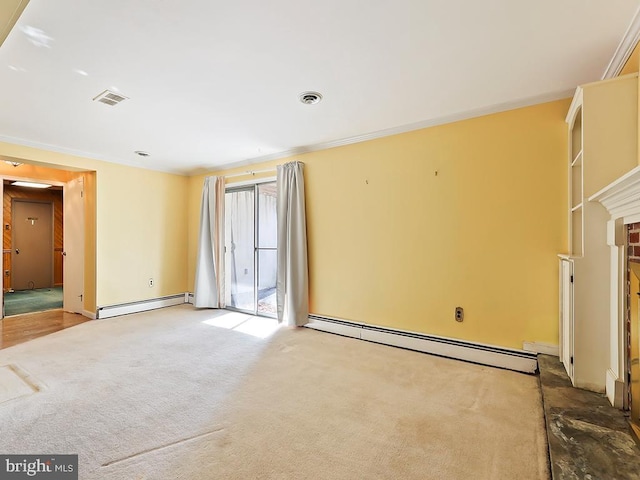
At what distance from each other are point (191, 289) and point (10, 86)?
12.8 ft

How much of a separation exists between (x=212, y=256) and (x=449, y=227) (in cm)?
375

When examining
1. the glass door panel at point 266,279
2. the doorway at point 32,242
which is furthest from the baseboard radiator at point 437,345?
the doorway at point 32,242

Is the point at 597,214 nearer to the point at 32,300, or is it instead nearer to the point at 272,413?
the point at 272,413

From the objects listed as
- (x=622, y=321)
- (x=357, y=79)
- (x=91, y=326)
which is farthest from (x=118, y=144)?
(x=622, y=321)

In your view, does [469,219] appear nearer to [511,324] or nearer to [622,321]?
[511,324]

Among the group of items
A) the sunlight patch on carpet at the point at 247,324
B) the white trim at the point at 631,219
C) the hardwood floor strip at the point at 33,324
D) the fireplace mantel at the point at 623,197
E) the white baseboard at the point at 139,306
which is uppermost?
the fireplace mantel at the point at 623,197

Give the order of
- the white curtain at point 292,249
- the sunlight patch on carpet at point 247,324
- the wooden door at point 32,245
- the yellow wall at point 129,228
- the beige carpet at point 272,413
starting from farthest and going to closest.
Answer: the wooden door at point 32,245 → the yellow wall at point 129,228 → the white curtain at point 292,249 → the sunlight patch on carpet at point 247,324 → the beige carpet at point 272,413

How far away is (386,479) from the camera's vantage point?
1485 millimetres

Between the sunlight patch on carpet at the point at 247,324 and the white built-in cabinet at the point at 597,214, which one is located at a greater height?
the white built-in cabinet at the point at 597,214

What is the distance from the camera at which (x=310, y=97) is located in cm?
264

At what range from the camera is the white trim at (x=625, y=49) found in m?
1.72

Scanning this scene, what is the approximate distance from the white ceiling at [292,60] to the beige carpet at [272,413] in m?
2.37

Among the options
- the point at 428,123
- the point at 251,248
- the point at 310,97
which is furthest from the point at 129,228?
the point at 428,123

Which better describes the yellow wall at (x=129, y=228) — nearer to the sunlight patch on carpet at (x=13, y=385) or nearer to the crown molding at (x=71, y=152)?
the crown molding at (x=71, y=152)
